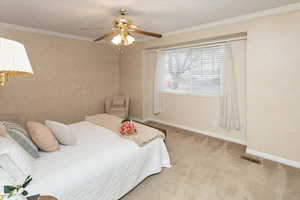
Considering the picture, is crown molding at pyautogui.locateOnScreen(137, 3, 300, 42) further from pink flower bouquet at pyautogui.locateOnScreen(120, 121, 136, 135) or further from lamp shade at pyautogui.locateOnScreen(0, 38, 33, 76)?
lamp shade at pyautogui.locateOnScreen(0, 38, 33, 76)

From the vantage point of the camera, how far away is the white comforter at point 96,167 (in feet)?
4.24

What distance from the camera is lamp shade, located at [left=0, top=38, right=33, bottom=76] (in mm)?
901

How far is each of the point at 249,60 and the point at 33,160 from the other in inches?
132

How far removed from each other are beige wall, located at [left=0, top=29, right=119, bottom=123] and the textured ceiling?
0.51 metres

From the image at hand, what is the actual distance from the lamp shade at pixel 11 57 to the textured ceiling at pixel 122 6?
1.61 meters

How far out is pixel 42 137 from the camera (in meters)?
1.65

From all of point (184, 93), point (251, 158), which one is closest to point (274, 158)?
point (251, 158)

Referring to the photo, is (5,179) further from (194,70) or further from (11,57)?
(194,70)

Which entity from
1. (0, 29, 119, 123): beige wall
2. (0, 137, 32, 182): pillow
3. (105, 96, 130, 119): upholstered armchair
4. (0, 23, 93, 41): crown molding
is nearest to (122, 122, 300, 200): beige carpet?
(0, 137, 32, 182): pillow

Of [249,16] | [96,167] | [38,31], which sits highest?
[38,31]

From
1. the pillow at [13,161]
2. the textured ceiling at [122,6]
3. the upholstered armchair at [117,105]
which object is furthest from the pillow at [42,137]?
the upholstered armchair at [117,105]

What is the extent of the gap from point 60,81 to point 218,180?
3.91 metres

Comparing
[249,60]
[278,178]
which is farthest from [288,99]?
[278,178]

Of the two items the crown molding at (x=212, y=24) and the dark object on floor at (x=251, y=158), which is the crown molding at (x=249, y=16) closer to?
the crown molding at (x=212, y=24)
